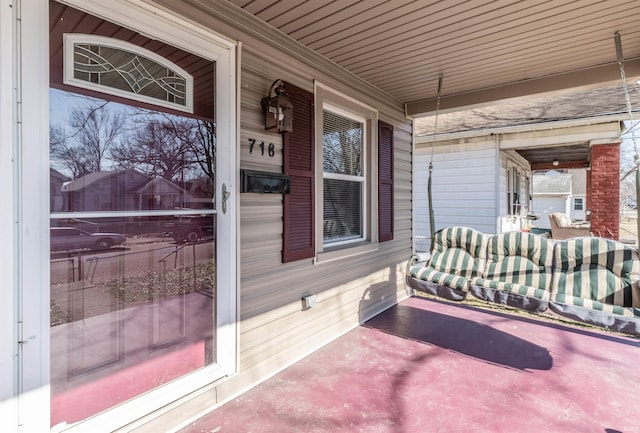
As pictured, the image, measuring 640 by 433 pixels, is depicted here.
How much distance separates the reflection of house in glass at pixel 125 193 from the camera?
5.52ft

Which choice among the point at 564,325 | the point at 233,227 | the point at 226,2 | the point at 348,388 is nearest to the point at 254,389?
the point at 348,388

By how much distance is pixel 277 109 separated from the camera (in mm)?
2574

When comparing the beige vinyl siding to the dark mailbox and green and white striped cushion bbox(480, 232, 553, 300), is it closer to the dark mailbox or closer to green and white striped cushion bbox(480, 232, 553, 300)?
the dark mailbox

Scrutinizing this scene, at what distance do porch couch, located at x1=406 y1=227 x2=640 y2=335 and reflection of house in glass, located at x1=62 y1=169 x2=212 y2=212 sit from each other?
8.35 feet

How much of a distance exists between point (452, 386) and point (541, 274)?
Result: 5.11 ft

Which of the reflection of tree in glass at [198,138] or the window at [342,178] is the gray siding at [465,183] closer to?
the window at [342,178]

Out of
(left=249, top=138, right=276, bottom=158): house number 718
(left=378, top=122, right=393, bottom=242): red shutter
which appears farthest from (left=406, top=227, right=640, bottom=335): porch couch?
(left=249, top=138, right=276, bottom=158): house number 718

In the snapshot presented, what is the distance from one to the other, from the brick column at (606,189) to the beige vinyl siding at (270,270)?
20.2 ft

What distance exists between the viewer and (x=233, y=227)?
7.72 ft

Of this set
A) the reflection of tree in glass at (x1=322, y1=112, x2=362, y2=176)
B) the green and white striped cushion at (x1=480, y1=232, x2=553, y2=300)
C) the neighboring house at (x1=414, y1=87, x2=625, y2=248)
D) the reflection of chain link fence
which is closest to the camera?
the reflection of chain link fence

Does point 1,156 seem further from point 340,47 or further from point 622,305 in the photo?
point 622,305

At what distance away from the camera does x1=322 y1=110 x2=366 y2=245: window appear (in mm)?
3553

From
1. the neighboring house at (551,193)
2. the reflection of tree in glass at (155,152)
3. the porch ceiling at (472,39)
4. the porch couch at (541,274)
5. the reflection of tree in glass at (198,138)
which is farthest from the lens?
the neighboring house at (551,193)

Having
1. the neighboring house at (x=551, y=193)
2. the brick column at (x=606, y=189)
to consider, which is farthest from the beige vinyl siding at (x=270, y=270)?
the neighboring house at (x=551, y=193)
